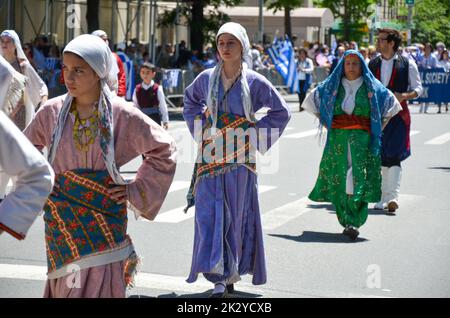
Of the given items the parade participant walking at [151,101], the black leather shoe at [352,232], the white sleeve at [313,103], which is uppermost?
the white sleeve at [313,103]

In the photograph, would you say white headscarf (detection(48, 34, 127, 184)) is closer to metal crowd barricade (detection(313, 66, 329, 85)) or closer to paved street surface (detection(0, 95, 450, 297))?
paved street surface (detection(0, 95, 450, 297))

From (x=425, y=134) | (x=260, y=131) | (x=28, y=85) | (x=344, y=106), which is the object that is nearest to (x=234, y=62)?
(x=260, y=131)

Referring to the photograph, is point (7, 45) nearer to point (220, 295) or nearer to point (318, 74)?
point (220, 295)

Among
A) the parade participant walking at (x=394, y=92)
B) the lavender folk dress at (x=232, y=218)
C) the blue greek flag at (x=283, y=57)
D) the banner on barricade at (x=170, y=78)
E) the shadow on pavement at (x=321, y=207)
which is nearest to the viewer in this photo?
the lavender folk dress at (x=232, y=218)

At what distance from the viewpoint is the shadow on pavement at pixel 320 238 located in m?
9.64

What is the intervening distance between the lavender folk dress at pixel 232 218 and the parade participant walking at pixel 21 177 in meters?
3.85

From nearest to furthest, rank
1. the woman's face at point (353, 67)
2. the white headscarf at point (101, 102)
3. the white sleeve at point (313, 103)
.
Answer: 1. the white headscarf at point (101, 102)
2. the woman's face at point (353, 67)
3. the white sleeve at point (313, 103)

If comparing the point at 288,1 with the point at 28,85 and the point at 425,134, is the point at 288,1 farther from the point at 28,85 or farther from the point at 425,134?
the point at 28,85

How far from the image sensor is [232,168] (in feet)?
24.6

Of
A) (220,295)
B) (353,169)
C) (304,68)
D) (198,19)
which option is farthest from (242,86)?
(198,19)

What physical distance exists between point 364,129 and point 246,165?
8.80 feet

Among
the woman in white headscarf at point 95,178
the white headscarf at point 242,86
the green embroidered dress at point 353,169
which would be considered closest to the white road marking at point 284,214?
the green embroidered dress at point 353,169

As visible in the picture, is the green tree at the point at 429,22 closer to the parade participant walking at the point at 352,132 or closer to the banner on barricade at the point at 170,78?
the banner on barricade at the point at 170,78

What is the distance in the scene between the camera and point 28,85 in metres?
11.4
